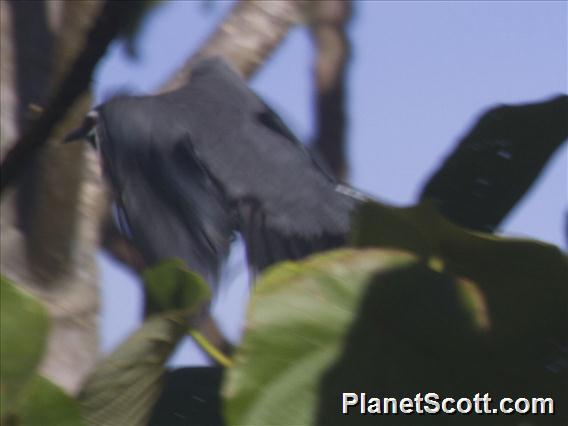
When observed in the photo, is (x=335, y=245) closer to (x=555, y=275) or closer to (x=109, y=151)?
(x=109, y=151)

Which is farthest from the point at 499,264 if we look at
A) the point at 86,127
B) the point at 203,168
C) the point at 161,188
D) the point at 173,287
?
the point at 161,188

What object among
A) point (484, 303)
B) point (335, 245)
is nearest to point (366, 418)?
point (484, 303)

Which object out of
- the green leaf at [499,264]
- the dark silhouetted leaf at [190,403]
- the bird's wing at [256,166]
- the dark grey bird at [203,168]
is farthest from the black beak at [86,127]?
the green leaf at [499,264]

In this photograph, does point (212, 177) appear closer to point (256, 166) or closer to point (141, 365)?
point (256, 166)

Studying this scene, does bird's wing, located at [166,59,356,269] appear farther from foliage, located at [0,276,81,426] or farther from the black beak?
foliage, located at [0,276,81,426]

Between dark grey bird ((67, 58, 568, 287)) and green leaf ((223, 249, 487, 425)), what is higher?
green leaf ((223, 249, 487, 425))

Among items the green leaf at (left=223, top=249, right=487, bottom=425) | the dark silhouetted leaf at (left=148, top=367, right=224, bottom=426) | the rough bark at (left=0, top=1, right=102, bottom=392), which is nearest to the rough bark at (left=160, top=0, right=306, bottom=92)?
the rough bark at (left=0, top=1, right=102, bottom=392)

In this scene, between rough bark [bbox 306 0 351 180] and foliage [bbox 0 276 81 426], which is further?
rough bark [bbox 306 0 351 180]

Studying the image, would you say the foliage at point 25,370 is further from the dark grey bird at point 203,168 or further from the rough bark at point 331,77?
the rough bark at point 331,77
